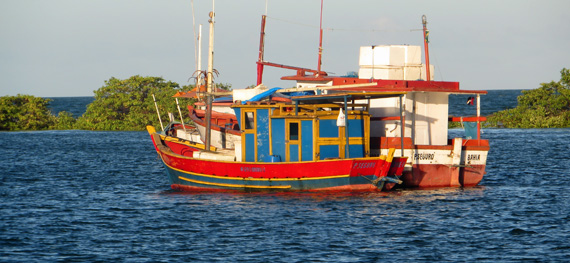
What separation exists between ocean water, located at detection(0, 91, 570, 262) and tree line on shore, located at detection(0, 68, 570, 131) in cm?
3892

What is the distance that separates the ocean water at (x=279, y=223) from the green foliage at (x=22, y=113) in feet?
151

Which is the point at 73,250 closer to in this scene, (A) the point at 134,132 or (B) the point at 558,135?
(B) the point at 558,135

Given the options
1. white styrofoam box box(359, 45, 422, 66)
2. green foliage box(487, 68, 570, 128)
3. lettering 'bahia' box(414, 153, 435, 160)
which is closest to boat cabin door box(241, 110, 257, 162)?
lettering 'bahia' box(414, 153, 435, 160)

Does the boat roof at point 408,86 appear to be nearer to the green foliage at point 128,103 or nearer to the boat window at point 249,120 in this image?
the boat window at point 249,120

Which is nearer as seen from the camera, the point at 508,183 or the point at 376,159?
the point at 376,159

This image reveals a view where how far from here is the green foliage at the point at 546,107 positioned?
73.8 meters

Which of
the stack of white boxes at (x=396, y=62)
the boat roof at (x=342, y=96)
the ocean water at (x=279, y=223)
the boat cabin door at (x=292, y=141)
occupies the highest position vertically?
the stack of white boxes at (x=396, y=62)

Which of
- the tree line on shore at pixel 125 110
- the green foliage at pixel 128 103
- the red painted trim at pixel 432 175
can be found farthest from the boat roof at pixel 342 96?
the green foliage at pixel 128 103

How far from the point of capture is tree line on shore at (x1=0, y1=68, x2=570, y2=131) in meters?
78.2

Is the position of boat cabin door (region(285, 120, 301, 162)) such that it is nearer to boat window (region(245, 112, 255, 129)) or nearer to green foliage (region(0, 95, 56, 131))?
boat window (region(245, 112, 255, 129))

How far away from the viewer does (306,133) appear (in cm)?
3014

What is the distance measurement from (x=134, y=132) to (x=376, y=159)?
54.9 metres

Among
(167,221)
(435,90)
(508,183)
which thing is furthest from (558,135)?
(167,221)

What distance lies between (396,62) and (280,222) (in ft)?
40.2
